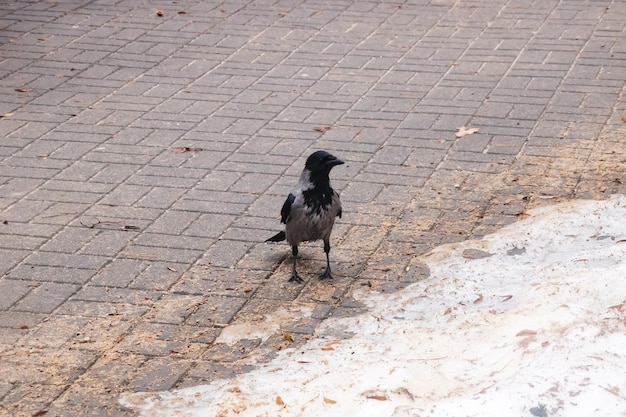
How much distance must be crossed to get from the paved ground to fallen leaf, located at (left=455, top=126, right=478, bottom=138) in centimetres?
6

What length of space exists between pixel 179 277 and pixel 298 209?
875 mm

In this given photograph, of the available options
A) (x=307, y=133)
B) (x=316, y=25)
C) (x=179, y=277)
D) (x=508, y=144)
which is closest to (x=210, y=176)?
(x=307, y=133)

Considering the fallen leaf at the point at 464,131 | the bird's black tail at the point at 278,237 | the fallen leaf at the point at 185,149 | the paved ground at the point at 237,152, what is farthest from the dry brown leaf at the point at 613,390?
the fallen leaf at the point at 185,149

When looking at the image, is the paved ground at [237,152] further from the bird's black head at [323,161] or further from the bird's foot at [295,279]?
the bird's black head at [323,161]

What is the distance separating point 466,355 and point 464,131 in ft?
14.2

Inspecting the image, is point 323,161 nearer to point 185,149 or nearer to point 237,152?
point 237,152

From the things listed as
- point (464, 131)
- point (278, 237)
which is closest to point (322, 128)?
point (464, 131)

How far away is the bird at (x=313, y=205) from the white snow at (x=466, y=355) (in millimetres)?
513

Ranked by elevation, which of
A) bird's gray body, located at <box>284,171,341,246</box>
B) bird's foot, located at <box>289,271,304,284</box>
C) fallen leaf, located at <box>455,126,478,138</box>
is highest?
bird's gray body, located at <box>284,171,341,246</box>

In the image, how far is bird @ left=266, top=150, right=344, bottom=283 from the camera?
648 cm

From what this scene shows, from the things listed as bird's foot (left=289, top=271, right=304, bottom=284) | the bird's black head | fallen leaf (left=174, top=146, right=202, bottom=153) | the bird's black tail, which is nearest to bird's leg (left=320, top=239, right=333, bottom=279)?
bird's foot (left=289, top=271, right=304, bottom=284)

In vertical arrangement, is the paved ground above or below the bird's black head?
below

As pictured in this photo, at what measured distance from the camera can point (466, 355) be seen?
523cm

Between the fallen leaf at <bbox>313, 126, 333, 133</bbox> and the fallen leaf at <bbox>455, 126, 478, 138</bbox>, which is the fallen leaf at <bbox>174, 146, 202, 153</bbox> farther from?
the fallen leaf at <bbox>455, 126, 478, 138</bbox>
